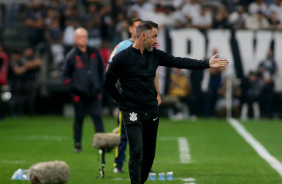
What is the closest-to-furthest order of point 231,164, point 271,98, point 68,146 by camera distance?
point 231,164 < point 68,146 < point 271,98

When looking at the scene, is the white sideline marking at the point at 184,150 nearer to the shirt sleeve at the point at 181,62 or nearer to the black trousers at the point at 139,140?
the black trousers at the point at 139,140

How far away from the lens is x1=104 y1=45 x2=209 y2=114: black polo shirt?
8.44 metres

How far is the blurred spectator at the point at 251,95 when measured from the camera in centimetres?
2527

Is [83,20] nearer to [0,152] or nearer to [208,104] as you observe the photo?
[208,104]

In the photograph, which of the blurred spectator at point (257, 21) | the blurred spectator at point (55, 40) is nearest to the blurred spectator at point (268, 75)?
the blurred spectator at point (257, 21)

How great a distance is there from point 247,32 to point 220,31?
97 cm

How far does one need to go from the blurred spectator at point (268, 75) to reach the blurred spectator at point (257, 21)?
4.08 ft

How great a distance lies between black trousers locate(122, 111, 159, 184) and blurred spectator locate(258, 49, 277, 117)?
1696cm

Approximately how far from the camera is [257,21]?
86.0 feet

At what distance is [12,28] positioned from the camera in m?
28.8

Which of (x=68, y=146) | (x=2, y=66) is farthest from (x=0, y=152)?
(x=2, y=66)

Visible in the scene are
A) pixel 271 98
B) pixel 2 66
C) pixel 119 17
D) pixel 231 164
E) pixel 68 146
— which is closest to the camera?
pixel 231 164

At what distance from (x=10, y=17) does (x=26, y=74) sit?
13.8 feet

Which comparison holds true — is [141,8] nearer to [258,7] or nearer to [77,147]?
[258,7]
